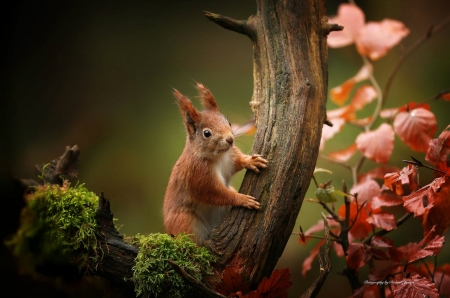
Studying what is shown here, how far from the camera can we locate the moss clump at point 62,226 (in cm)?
159

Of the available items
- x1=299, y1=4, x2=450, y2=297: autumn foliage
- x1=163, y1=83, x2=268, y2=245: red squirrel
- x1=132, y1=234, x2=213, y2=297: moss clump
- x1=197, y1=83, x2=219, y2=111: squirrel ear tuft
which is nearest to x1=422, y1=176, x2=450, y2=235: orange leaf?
x1=299, y1=4, x2=450, y2=297: autumn foliage

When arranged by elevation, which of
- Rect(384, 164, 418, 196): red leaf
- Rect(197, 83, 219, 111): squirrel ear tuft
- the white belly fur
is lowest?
the white belly fur

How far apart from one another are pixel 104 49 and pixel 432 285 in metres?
2.07

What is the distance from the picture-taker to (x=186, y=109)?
2.14m

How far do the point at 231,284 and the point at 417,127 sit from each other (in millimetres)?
1385

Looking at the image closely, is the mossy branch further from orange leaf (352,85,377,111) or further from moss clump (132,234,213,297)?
orange leaf (352,85,377,111)

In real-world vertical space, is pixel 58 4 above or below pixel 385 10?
below

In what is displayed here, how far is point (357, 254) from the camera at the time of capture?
2125 millimetres

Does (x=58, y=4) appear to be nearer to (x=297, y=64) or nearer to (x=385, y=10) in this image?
(x=297, y=64)

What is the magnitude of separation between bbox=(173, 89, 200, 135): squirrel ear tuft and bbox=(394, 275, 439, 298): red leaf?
127 centimetres

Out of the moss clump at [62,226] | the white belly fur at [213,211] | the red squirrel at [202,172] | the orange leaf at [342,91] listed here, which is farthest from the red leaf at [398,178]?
the moss clump at [62,226]

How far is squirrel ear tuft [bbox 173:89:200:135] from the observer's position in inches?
82.3

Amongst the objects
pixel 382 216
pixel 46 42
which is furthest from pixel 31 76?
pixel 382 216

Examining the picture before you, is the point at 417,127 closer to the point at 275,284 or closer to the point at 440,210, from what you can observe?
the point at 440,210
